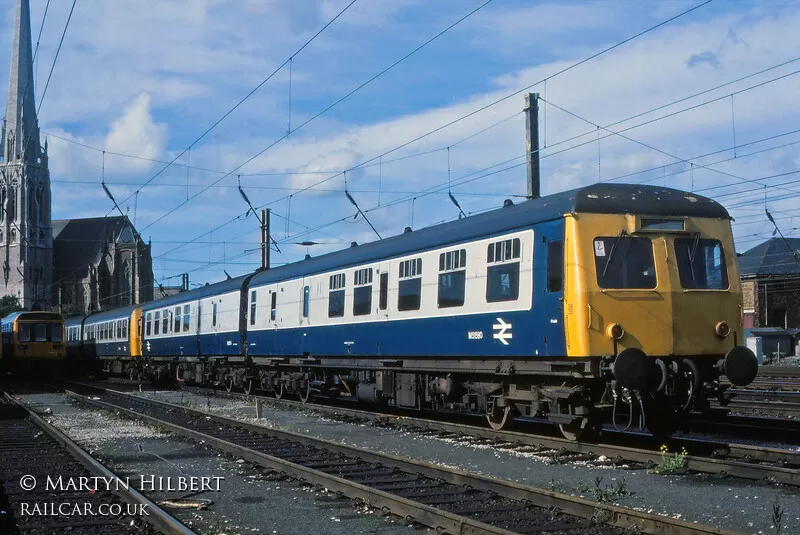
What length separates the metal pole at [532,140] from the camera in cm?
1905

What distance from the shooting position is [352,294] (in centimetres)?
1862

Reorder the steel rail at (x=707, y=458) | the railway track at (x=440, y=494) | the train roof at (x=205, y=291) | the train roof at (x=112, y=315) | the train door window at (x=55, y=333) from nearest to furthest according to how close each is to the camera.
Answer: the railway track at (x=440, y=494)
the steel rail at (x=707, y=458)
the train roof at (x=205, y=291)
the train door window at (x=55, y=333)
the train roof at (x=112, y=315)

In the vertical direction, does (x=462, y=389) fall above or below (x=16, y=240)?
below

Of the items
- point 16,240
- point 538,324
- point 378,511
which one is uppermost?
point 16,240

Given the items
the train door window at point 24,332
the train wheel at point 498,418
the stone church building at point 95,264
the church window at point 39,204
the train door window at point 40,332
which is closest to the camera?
the train wheel at point 498,418

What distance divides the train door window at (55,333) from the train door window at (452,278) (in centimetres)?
2854

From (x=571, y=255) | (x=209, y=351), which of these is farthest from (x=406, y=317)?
(x=209, y=351)

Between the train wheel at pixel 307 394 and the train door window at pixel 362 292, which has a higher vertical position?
→ the train door window at pixel 362 292

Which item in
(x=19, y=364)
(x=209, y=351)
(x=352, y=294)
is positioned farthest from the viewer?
(x=19, y=364)

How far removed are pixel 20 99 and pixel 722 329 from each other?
4352 inches

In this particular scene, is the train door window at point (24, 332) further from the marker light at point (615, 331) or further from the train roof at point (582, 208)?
the marker light at point (615, 331)

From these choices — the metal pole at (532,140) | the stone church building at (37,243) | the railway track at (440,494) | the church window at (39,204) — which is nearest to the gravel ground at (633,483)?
the railway track at (440,494)

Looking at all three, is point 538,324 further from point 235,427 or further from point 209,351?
point 209,351

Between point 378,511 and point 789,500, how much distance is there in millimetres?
3869
